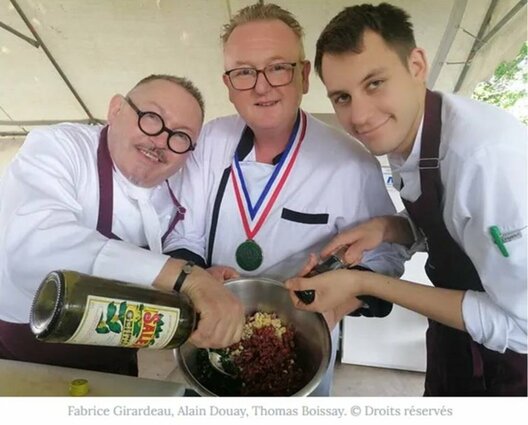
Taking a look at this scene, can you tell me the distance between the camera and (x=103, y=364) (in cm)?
61

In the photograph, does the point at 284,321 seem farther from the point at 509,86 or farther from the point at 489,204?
the point at 509,86

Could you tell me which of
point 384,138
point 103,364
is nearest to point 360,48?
point 384,138

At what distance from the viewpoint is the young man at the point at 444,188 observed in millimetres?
410

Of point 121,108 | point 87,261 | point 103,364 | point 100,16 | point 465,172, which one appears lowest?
point 103,364

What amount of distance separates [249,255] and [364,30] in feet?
1.19

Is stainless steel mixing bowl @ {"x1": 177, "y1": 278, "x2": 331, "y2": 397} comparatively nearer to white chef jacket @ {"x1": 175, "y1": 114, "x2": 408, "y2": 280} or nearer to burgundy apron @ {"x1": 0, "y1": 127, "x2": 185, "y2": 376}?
→ white chef jacket @ {"x1": 175, "y1": 114, "x2": 408, "y2": 280}

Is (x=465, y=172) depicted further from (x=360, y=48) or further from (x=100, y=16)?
(x=100, y=16)

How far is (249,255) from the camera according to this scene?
0.64m

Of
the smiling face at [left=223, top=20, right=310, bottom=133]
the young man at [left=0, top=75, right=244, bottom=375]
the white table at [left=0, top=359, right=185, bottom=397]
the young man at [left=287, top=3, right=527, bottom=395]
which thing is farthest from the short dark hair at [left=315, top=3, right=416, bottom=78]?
the white table at [left=0, top=359, right=185, bottom=397]

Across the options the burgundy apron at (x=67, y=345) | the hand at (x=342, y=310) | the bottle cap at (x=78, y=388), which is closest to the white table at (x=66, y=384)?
the bottle cap at (x=78, y=388)

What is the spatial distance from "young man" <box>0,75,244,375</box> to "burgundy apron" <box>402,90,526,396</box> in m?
0.27

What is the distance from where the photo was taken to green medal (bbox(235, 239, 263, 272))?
2.11 ft

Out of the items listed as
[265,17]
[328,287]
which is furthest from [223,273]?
[265,17]

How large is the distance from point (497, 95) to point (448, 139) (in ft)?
0.59
